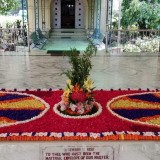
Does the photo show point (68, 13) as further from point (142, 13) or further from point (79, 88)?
point (79, 88)

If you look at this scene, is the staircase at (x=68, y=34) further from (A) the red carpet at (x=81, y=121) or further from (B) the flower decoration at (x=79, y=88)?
(B) the flower decoration at (x=79, y=88)

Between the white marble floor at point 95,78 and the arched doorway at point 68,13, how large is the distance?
11.2 meters

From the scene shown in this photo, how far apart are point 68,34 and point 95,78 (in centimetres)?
1120

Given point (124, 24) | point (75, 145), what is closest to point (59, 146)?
point (75, 145)

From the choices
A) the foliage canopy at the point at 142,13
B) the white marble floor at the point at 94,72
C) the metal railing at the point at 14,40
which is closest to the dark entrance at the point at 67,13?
the foliage canopy at the point at 142,13

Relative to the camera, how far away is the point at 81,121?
3.13m

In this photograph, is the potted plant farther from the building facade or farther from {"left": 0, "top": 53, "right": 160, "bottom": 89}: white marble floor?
Result: the building facade

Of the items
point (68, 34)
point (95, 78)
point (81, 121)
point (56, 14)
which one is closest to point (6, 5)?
point (56, 14)

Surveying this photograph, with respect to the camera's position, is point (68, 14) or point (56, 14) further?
point (68, 14)

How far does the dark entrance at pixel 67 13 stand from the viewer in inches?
749

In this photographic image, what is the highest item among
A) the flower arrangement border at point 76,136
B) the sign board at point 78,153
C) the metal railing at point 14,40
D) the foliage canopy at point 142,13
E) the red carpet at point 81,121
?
the foliage canopy at point 142,13

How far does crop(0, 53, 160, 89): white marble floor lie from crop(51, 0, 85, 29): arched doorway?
11.1 meters

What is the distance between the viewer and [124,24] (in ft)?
50.7

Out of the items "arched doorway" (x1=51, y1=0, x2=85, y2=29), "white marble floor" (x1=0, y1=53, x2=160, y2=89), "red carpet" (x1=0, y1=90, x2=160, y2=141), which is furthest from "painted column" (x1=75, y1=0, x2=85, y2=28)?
"red carpet" (x1=0, y1=90, x2=160, y2=141)
